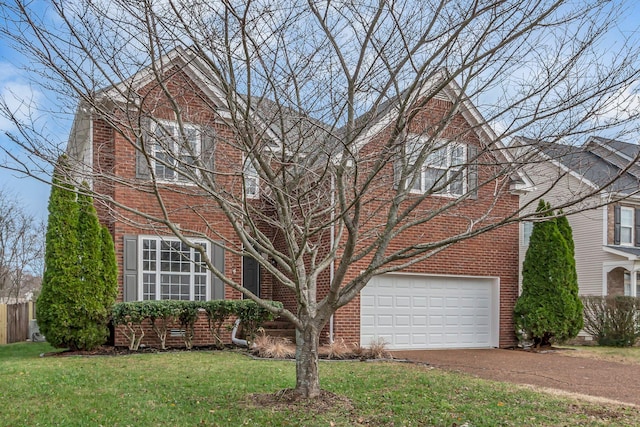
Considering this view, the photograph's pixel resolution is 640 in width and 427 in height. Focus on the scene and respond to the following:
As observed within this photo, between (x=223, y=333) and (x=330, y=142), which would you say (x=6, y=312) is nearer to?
(x=223, y=333)

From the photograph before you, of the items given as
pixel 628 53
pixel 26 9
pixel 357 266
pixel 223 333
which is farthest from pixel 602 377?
pixel 26 9

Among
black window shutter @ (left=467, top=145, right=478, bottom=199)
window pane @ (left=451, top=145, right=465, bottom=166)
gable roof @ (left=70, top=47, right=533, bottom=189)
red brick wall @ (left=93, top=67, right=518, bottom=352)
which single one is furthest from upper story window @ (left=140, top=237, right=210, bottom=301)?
black window shutter @ (left=467, top=145, right=478, bottom=199)

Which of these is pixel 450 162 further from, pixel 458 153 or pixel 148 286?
pixel 148 286

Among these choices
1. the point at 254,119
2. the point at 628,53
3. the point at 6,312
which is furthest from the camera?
the point at 6,312

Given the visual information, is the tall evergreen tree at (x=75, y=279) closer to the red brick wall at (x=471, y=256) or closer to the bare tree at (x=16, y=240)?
the red brick wall at (x=471, y=256)

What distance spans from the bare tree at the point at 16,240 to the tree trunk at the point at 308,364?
23.3 metres

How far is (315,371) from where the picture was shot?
23.5 feet

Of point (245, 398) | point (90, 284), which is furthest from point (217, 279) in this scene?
point (245, 398)

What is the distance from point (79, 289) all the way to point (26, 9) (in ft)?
23.8

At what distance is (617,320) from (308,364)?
12200 millimetres

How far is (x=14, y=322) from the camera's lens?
58.0 feet

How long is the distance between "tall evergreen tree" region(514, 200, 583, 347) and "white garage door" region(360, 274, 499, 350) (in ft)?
2.63

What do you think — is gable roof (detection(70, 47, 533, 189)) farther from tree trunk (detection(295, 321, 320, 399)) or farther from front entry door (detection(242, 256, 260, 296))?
front entry door (detection(242, 256, 260, 296))

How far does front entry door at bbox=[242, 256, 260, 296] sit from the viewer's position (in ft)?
50.2
